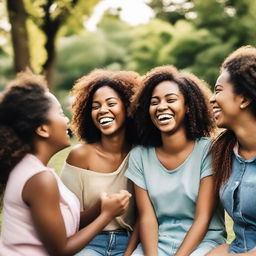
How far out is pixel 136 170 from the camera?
10.6ft

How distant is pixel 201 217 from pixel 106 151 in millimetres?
752

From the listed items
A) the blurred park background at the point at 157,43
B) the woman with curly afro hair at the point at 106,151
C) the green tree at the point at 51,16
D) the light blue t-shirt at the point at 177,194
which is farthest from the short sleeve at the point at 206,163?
the blurred park background at the point at 157,43

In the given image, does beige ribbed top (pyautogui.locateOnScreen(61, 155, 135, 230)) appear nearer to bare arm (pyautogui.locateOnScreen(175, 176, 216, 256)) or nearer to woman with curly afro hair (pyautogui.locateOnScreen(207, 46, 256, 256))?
bare arm (pyautogui.locateOnScreen(175, 176, 216, 256))

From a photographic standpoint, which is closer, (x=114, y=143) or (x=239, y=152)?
(x=239, y=152)

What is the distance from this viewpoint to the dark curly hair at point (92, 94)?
11.2ft

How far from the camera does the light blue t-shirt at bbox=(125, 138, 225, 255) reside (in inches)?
122

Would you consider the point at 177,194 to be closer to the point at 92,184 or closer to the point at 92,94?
the point at 92,184

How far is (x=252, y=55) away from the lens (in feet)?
9.77

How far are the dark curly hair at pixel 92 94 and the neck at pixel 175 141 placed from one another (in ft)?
0.93

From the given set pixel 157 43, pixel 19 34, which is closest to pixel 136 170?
pixel 19 34

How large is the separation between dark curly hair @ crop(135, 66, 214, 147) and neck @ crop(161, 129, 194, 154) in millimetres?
45

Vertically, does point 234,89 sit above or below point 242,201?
above

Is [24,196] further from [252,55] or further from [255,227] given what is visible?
[252,55]

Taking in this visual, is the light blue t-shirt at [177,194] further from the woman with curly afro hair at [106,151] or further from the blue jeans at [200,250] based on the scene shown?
the woman with curly afro hair at [106,151]
